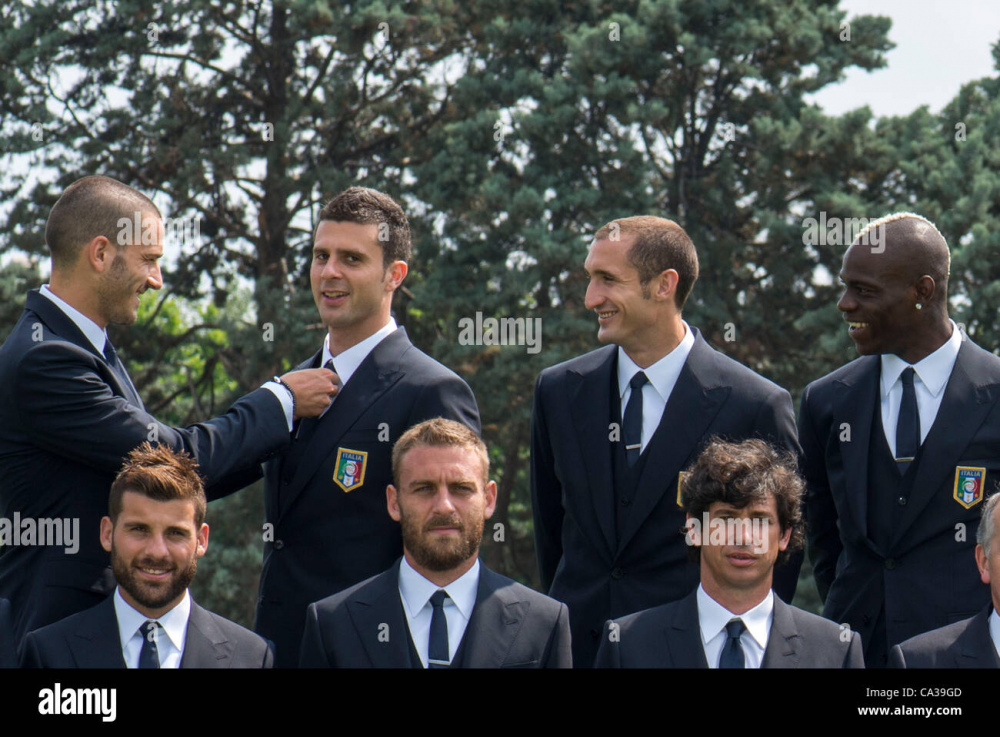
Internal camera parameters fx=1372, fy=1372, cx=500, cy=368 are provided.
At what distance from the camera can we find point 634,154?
54.5 feet

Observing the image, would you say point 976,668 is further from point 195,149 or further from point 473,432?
point 195,149

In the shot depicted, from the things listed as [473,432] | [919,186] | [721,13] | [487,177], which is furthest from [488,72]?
[473,432]

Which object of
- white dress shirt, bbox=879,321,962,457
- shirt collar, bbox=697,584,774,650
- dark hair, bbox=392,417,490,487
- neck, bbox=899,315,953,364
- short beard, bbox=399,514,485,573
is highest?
neck, bbox=899,315,953,364

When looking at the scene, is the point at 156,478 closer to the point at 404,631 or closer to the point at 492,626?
the point at 404,631

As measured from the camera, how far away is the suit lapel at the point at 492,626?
14.9ft

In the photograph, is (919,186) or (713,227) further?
(713,227)

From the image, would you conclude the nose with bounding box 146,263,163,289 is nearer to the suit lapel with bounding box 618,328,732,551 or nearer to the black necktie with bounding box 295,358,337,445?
the black necktie with bounding box 295,358,337,445

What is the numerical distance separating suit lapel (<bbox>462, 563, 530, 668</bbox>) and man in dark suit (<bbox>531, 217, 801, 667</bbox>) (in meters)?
0.53

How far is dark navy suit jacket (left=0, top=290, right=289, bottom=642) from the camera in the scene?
4766 millimetres

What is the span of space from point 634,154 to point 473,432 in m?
12.1

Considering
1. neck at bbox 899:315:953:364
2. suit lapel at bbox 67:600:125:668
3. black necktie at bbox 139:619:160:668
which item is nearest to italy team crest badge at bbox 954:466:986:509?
neck at bbox 899:315:953:364

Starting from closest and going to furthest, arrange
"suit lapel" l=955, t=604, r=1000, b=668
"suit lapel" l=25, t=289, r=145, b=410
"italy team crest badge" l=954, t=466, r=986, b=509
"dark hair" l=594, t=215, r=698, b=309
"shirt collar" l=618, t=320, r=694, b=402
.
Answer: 1. "suit lapel" l=955, t=604, r=1000, b=668
2. "suit lapel" l=25, t=289, r=145, b=410
3. "italy team crest badge" l=954, t=466, r=986, b=509
4. "shirt collar" l=618, t=320, r=694, b=402
5. "dark hair" l=594, t=215, r=698, b=309

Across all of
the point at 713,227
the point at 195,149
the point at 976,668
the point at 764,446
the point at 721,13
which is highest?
the point at 721,13

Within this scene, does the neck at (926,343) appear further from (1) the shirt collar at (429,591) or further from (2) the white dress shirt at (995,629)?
(1) the shirt collar at (429,591)
